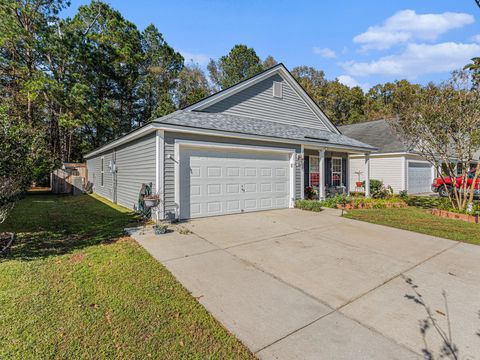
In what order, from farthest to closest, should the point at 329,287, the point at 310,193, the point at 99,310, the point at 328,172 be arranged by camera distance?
the point at 328,172
the point at 310,193
the point at 329,287
the point at 99,310

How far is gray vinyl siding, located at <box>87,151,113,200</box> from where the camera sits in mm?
12969

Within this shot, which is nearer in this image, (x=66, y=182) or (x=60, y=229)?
(x=60, y=229)

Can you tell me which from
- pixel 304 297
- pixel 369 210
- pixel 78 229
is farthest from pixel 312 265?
pixel 369 210

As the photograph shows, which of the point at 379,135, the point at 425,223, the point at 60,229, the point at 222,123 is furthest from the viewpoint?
the point at 379,135

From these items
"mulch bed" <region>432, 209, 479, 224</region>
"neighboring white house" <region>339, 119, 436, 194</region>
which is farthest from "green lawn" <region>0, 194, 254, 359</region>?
"neighboring white house" <region>339, 119, 436, 194</region>

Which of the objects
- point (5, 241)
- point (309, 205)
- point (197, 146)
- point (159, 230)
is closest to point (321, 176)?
point (309, 205)

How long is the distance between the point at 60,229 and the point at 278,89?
10.6m

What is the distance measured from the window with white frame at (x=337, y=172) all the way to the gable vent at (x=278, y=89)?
462 cm

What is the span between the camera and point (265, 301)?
3023 millimetres

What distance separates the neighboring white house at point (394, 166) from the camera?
50.4ft

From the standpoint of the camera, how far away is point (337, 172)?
13734 mm

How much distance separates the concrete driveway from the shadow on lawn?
1178 mm

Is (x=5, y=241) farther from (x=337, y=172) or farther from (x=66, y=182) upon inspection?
(x=337, y=172)

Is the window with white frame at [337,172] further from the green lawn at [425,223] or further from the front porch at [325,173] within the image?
the green lawn at [425,223]
